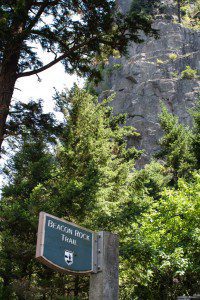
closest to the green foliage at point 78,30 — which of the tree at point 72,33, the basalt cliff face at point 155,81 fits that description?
the tree at point 72,33

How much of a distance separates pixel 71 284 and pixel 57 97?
6200 millimetres

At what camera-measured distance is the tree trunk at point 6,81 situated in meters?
6.61

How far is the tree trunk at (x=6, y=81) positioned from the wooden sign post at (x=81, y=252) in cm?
368

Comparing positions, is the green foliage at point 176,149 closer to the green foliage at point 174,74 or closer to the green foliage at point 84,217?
the green foliage at point 84,217

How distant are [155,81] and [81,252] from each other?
3236cm

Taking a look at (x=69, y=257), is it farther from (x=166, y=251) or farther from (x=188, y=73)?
(x=188, y=73)

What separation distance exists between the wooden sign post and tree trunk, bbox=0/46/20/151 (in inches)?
145

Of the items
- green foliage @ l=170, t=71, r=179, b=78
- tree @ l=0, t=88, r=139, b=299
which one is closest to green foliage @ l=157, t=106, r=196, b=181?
tree @ l=0, t=88, r=139, b=299

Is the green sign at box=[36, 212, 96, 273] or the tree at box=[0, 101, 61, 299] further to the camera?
the tree at box=[0, 101, 61, 299]

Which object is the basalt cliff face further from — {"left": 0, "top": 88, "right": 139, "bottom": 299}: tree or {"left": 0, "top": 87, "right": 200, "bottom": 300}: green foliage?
{"left": 0, "top": 87, "right": 200, "bottom": 300}: green foliage

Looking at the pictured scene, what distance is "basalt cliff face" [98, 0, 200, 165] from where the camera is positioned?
103ft

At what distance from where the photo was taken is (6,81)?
6988mm

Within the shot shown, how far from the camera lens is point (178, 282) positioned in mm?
8984

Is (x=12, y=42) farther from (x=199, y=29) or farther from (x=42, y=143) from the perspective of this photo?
(x=199, y=29)
